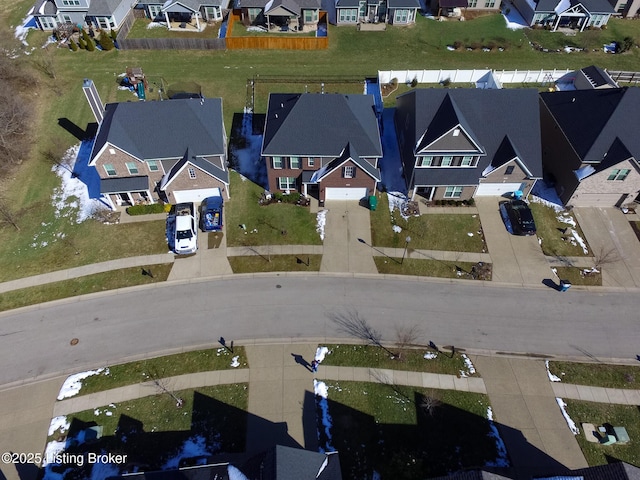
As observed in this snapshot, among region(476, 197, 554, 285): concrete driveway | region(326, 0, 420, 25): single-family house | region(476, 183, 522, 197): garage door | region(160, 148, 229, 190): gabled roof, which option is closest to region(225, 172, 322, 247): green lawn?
region(160, 148, 229, 190): gabled roof

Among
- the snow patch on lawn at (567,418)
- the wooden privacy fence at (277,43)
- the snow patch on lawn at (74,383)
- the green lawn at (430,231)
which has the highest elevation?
the wooden privacy fence at (277,43)

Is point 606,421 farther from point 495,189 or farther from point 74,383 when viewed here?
point 74,383

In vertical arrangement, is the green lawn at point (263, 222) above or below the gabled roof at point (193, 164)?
below

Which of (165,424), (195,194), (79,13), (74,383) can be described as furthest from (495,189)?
(79,13)

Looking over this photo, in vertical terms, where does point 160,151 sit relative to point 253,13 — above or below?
below

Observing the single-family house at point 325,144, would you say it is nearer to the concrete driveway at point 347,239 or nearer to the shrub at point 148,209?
the concrete driveway at point 347,239

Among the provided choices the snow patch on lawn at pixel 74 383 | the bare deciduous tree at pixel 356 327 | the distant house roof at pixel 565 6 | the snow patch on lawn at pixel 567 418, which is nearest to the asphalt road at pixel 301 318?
the bare deciduous tree at pixel 356 327
